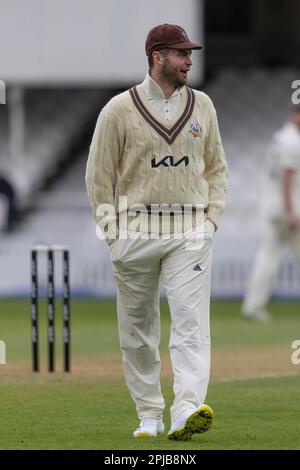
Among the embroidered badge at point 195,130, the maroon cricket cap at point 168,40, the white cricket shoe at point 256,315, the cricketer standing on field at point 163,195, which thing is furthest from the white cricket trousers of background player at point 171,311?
the white cricket shoe at point 256,315

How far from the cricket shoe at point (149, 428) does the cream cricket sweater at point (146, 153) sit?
1067 mm

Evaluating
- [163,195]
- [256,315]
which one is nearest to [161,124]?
[163,195]

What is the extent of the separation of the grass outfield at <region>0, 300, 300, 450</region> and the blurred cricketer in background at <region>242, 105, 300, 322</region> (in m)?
0.57

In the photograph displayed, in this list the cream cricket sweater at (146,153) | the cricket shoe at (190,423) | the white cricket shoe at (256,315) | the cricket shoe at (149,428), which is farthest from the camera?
the white cricket shoe at (256,315)

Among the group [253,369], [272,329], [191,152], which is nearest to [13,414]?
[191,152]

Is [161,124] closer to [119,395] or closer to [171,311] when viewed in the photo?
[171,311]

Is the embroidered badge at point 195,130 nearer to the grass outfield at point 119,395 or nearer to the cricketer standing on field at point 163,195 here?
the cricketer standing on field at point 163,195

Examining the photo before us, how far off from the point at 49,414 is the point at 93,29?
13820 mm

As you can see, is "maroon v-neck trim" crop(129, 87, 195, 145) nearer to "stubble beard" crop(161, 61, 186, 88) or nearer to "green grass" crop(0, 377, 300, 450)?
"stubble beard" crop(161, 61, 186, 88)

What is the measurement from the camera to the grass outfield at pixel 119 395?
7629mm

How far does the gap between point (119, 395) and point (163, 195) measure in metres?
2.65

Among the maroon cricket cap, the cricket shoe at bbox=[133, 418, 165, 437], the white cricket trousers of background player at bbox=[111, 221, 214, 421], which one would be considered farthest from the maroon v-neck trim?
the cricket shoe at bbox=[133, 418, 165, 437]

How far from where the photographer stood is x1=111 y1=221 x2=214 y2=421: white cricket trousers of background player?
24.4ft

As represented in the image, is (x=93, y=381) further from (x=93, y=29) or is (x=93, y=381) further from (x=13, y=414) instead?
(x=93, y=29)
